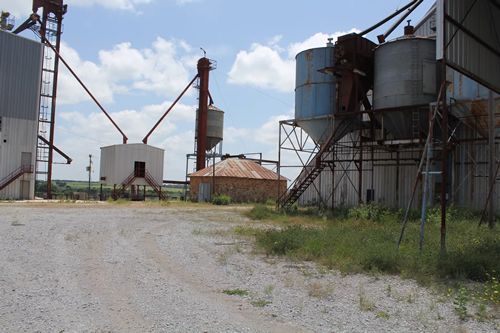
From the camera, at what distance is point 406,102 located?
23094 millimetres

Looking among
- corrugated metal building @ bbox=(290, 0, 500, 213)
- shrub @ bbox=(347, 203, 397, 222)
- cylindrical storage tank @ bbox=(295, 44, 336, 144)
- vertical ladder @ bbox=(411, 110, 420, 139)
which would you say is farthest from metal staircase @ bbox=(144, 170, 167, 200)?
vertical ladder @ bbox=(411, 110, 420, 139)

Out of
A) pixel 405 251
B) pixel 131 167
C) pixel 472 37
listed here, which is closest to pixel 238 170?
pixel 131 167

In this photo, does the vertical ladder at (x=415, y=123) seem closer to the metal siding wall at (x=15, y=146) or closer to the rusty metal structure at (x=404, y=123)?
the rusty metal structure at (x=404, y=123)

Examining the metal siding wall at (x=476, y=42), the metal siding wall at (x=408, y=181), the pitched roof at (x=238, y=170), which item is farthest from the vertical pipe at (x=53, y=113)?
the metal siding wall at (x=476, y=42)

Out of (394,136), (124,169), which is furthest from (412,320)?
(124,169)

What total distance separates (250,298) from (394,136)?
19.6 meters

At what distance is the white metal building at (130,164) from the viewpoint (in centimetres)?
4556

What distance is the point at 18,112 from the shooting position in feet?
123

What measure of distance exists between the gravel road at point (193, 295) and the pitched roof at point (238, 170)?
31.5m

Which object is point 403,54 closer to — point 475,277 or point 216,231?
point 216,231

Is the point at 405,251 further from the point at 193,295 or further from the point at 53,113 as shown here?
the point at 53,113

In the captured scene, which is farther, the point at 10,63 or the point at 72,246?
the point at 10,63

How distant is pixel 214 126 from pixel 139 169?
1200 cm

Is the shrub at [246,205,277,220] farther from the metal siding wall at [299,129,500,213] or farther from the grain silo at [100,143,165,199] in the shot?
the grain silo at [100,143,165,199]
